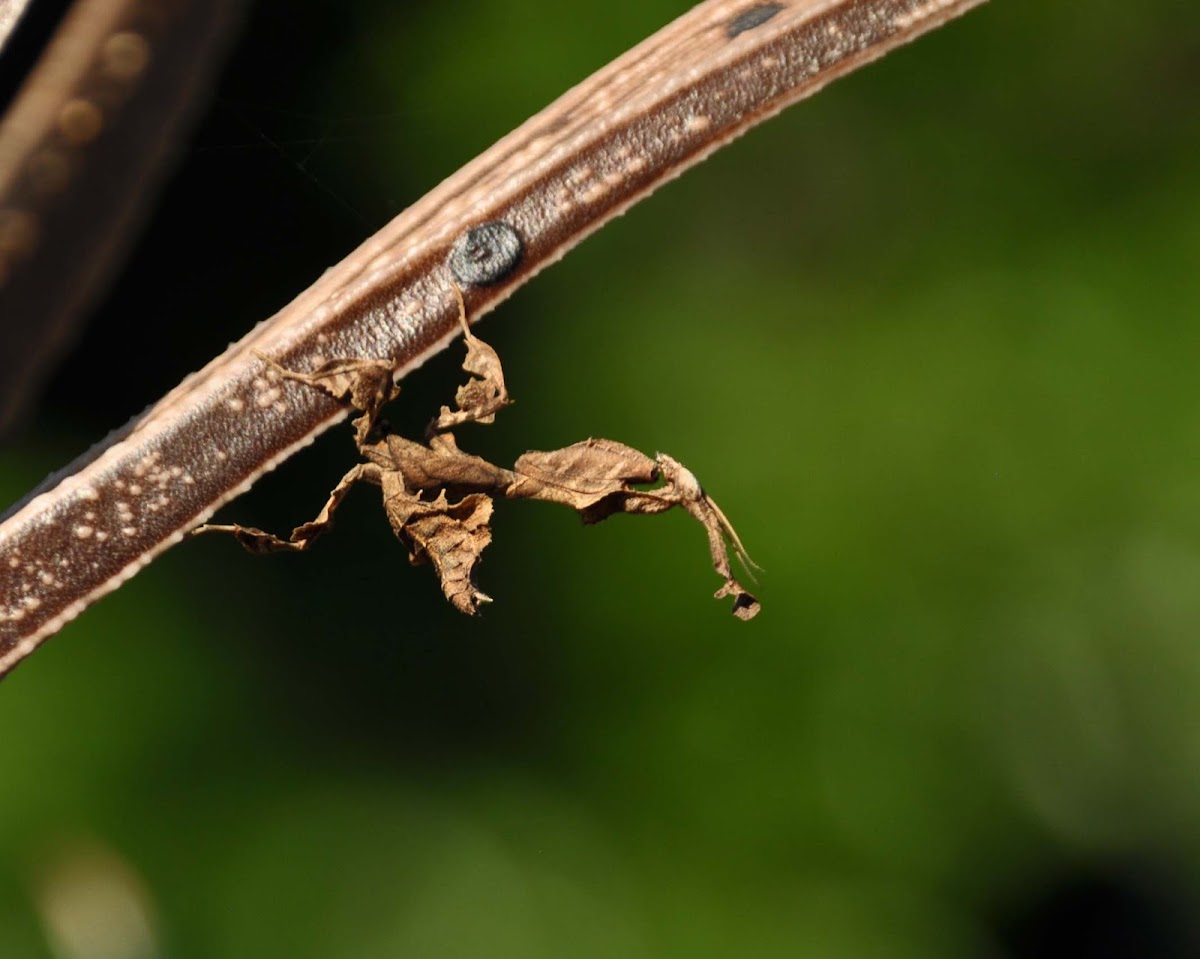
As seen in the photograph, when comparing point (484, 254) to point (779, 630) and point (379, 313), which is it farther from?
point (779, 630)

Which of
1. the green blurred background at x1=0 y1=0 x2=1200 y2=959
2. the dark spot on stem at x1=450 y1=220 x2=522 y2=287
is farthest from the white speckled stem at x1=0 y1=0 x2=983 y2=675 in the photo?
the green blurred background at x1=0 y1=0 x2=1200 y2=959

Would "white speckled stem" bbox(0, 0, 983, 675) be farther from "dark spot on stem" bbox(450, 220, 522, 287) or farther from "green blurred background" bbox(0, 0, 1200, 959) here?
"green blurred background" bbox(0, 0, 1200, 959)

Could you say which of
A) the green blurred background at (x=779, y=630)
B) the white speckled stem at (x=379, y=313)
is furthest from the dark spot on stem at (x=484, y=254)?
the green blurred background at (x=779, y=630)

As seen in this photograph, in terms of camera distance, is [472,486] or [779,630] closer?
[472,486]

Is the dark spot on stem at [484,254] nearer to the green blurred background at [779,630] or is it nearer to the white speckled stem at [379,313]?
the white speckled stem at [379,313]

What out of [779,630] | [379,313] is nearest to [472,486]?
→ [379,313]

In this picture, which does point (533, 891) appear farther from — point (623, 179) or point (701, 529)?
point (623, 179)
